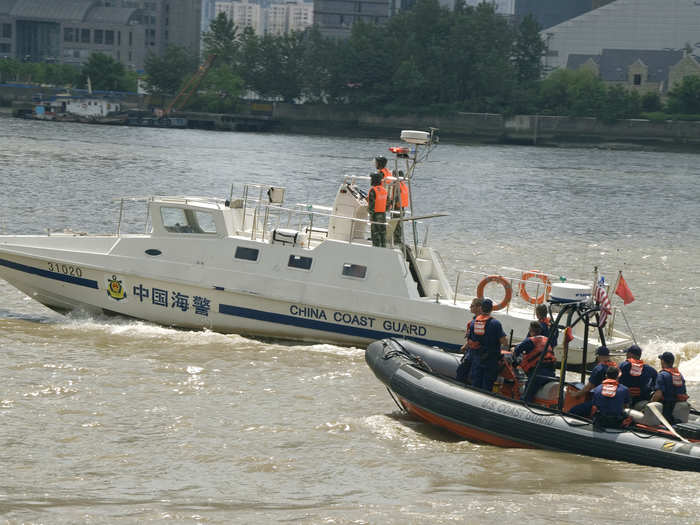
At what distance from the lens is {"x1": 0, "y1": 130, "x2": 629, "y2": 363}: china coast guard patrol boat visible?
1853 cm

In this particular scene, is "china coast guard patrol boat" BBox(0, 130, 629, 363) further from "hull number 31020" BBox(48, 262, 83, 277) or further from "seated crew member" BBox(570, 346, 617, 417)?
"seated crew member" BBox(570, 346, 617, 417)

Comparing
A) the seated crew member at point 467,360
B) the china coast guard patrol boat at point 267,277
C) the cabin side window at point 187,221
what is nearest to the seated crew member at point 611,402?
the seated crew member at point 467,360

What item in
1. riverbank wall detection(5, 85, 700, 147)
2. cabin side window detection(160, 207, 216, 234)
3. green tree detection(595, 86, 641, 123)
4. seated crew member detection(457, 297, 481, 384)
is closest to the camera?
seated crew member detection(457, 297, 481, 384)

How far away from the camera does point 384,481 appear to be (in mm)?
12633

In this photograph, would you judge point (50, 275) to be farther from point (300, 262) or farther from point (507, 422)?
point (507, 422)

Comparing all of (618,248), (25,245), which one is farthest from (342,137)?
(25,245)

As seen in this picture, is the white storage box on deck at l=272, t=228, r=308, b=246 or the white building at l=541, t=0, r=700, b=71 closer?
the white storage box on deck at l=272, t=228, r=308, b=246

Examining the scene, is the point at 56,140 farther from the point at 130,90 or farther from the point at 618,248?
the point at 130,90

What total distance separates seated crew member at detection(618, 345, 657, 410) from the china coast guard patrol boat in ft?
13.0

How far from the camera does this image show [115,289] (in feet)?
64.5

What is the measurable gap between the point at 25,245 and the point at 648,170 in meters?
71.7

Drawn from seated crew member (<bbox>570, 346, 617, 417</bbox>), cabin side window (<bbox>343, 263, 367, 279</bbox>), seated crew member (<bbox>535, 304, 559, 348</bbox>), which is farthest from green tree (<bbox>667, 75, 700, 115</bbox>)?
seated crew member (<bbox>570, 346, 617, 417</bbox>)

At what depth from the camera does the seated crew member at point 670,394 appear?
43.9 feet

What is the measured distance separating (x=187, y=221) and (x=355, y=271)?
11.1 ft
